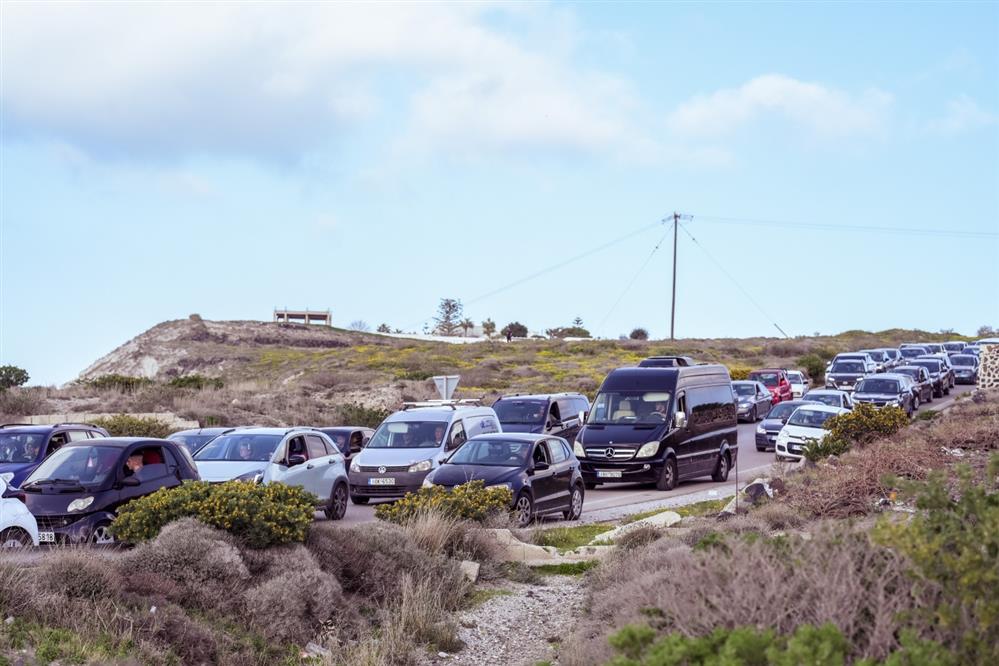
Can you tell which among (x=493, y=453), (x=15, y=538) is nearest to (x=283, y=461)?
(x=493, y=453)

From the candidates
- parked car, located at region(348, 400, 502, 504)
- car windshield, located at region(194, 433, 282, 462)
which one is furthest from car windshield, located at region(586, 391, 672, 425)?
car windshield, located at region(194, 433, 282, 462)

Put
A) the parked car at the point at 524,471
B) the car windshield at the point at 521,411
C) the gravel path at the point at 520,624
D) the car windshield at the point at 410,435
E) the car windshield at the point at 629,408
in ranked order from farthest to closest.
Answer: the car windshield at the point at 521,411
the car windshield at the point at 629,408
the car windshield at the point at 410,435
the parked car at the point at 524,471
the gravel path at the point at 520,624

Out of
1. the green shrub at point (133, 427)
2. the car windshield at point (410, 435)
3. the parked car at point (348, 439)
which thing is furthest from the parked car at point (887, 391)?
the green shrub at point (133, 427)

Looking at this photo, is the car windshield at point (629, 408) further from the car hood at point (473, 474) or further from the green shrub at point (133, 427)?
the green shrub at point (133, 427)

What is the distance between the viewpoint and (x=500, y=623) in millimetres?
11883

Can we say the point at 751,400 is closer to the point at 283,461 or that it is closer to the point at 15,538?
the point at 283,461

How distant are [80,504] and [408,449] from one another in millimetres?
7935

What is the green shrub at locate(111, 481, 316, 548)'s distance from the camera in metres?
12.3

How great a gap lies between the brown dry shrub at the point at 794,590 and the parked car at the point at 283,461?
36.6ft

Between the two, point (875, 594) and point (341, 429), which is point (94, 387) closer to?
point (341, 429)

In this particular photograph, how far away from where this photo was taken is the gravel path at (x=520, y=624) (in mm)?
10859

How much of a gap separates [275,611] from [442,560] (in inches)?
110

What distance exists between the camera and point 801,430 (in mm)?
28406

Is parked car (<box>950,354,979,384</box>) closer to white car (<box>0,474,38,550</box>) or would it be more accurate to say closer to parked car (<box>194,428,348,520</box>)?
parked car (<box>194,428,348,520</box>)
